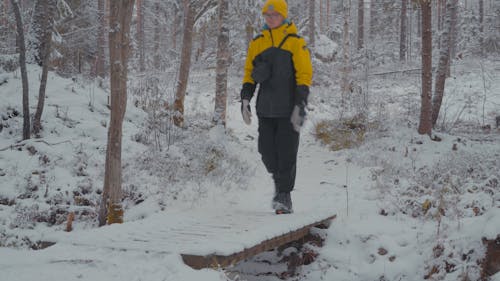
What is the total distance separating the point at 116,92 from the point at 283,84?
1.82 metres

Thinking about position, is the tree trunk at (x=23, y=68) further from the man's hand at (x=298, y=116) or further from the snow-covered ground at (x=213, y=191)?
the man's hand at (x=298, y=116)

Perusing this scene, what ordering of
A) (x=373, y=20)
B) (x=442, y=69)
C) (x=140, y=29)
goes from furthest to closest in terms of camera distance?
(x=373, y=20)
(x=140, y=29)
(x=442, y=69)

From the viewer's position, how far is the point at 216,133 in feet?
29.7

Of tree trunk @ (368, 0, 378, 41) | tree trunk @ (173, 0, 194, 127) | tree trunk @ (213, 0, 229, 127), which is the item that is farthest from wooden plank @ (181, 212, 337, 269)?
tree trunk @ (368, 0, 378, 41)

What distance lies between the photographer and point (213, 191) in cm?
633

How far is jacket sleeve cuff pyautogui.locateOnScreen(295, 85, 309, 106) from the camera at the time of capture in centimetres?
475

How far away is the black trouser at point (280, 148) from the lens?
16.0ft

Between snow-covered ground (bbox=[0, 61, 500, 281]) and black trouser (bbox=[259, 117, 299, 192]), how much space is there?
2.39 feet

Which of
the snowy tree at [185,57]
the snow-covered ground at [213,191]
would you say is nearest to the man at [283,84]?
the snow-covered ground at [213,191]

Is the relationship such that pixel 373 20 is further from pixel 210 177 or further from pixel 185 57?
pixel 210 177

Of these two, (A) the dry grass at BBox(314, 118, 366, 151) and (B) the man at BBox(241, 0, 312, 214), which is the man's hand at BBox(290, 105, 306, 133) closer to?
(B) the man at BBox(241, 0, 312, 214)

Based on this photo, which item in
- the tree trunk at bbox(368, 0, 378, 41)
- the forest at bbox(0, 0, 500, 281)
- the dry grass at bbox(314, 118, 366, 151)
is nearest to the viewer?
the forest at bbox(0, 0, 500, 281)

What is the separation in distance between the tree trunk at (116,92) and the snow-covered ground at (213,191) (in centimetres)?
49

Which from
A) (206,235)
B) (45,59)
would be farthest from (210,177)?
(45,59)
